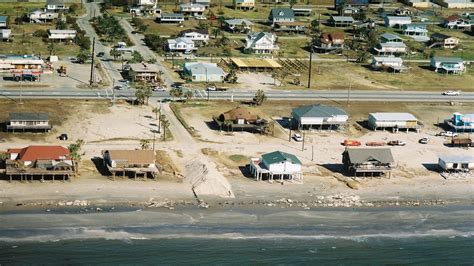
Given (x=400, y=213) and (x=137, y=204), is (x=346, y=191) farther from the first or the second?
(x=137, y=204)

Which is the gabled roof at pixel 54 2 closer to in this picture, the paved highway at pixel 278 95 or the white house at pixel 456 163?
the paved highway at pixel 278 95

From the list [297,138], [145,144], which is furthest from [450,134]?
[145,144]

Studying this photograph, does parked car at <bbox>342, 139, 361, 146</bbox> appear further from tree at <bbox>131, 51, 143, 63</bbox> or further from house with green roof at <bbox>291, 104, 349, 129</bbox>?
tree at <bbox>131, 51, 143, 63</bbox>

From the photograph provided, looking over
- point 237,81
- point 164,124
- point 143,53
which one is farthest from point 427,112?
point 143,53

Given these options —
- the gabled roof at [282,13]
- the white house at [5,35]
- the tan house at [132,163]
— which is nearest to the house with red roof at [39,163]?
the tan house at [132,163]

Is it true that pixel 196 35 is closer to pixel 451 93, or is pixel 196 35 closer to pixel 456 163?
pixel 451 93

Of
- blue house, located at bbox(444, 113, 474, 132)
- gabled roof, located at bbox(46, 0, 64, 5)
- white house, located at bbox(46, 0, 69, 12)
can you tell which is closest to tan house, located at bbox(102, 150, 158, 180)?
blue house, located at bbox(444, 113, 474, 132)
